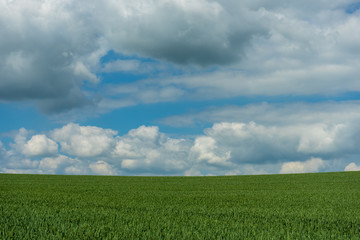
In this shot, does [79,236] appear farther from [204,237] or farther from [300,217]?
[300,217]

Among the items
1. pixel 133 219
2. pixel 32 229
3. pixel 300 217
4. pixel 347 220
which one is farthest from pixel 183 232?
pixel 347 220

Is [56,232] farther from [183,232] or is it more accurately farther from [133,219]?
[183,232]

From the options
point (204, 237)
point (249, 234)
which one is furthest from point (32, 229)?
point (249, 234)

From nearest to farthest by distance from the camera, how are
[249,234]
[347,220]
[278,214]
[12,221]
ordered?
[249,234], [12,221], [347,220], [278,214]

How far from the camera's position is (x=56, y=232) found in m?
7.37

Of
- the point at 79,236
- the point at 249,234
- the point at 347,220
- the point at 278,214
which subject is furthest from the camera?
the point at 278,214

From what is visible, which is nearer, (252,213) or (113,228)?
(113,228)

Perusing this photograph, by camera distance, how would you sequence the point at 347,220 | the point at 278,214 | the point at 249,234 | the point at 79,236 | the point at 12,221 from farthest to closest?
the point at 278,214 < the point at 347,220 < the point at 12,221 < the point at 249,234 < the point at 79,236

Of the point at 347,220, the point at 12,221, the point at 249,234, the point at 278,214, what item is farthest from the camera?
the point at 278,214

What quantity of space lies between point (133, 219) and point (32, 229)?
8.80 feet

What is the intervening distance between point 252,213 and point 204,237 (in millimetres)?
4915

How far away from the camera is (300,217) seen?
11.1m

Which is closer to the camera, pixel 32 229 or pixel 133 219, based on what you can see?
pixel 32 229

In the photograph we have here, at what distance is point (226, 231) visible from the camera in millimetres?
7824
